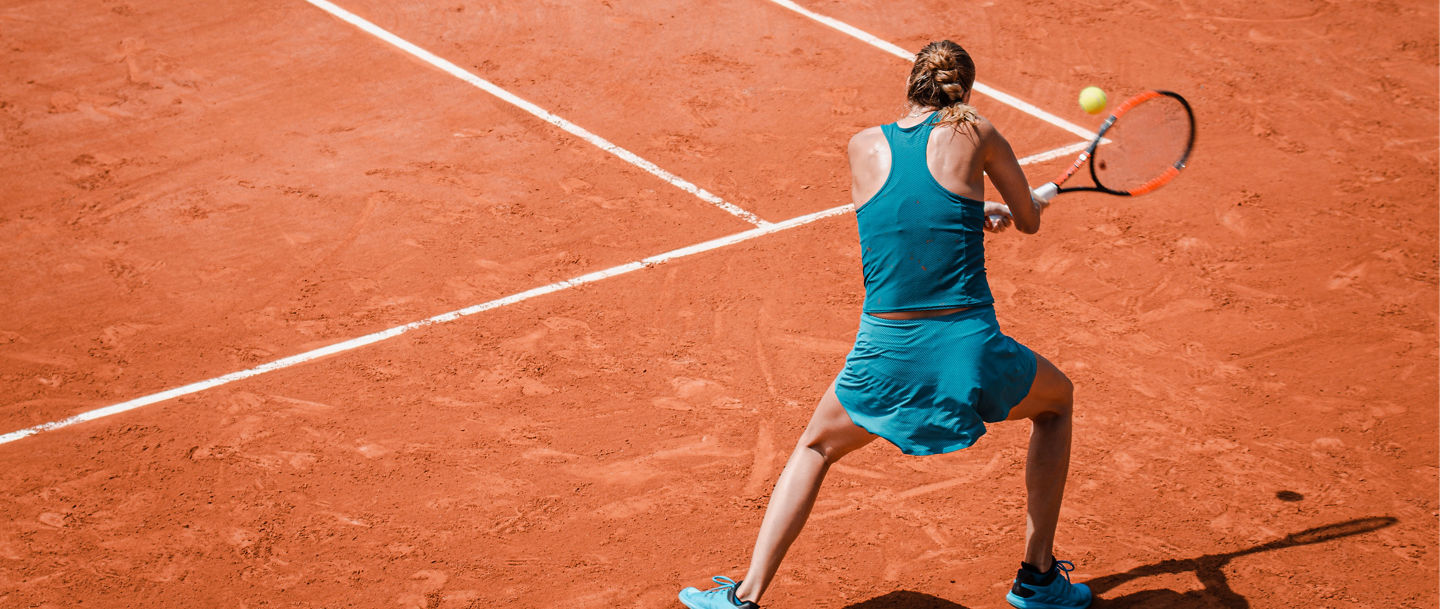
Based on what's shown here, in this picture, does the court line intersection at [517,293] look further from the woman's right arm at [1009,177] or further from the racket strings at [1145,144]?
the woman's right arm at [1009,177]

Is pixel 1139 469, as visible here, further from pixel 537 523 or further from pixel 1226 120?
pixel 1226 120

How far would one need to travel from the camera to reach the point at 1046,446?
4.10 metres

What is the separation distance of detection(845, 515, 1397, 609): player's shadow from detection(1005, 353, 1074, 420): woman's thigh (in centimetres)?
96

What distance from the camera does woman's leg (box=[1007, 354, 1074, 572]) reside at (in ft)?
13.0

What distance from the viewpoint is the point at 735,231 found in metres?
7.20

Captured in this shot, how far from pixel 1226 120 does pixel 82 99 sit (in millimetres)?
8616

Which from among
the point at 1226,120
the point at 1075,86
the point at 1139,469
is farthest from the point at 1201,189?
the point at 1139,469

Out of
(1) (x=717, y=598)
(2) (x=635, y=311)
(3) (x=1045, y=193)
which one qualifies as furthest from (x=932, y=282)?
(2) (x=635, y=311)

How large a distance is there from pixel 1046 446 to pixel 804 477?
890 mm

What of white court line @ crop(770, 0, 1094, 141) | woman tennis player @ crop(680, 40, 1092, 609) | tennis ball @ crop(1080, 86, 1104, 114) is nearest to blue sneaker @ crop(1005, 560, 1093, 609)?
woman tennis player @ crop(680, 40, 1092, 609)

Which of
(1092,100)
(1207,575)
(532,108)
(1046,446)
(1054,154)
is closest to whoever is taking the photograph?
(1046,446)

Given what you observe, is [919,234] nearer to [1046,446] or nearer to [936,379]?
[936,379]

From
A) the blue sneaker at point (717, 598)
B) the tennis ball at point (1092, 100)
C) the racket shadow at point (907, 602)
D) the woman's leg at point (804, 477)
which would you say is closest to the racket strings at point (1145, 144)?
the tennis ball at point (1092, 100)

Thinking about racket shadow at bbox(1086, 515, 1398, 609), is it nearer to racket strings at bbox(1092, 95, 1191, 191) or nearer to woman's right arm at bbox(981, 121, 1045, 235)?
woman's right arm at bbox(981, 121, 1045, 235)
